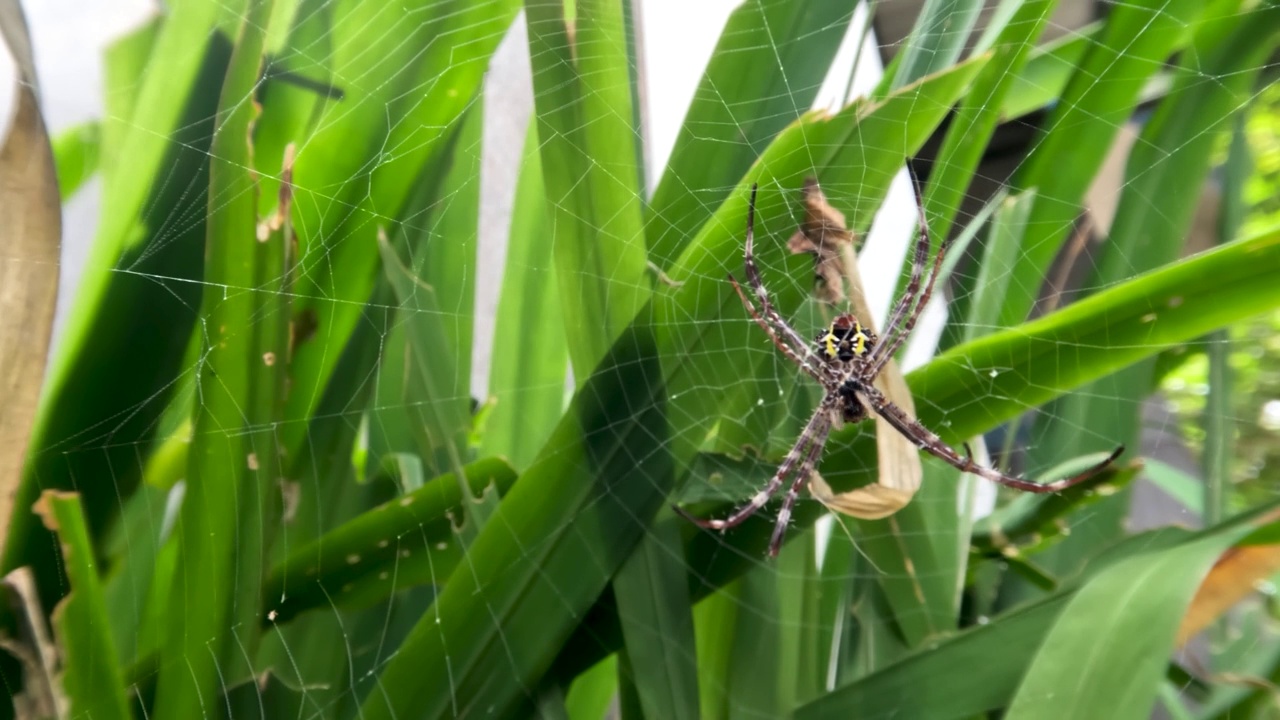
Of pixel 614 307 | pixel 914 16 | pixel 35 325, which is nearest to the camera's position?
pixel 35 325

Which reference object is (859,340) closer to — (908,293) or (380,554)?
(908,293)

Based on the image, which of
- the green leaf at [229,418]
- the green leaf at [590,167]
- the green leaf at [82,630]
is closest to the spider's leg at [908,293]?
the green leaf at [590,167]

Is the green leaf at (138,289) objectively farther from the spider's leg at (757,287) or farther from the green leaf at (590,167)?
the spider's leg at (757,287)

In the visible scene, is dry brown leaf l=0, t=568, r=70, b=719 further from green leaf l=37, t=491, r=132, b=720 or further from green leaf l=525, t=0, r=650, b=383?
Answer: green leaf l=525, t=0, r=650, b=383

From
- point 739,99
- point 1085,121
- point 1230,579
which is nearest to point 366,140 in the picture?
point 739,99

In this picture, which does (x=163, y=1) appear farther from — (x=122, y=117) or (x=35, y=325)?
(x=35, y=325)

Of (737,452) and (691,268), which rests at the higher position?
(691,268)

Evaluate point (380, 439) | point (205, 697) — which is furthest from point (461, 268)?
point (205, 697)
